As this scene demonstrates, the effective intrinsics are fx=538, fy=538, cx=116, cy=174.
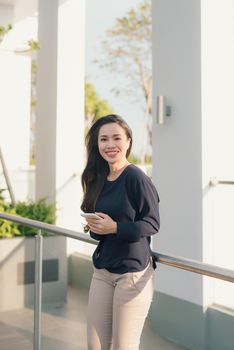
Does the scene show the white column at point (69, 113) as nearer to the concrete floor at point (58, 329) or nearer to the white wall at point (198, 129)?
the white wall at point (198, 129)

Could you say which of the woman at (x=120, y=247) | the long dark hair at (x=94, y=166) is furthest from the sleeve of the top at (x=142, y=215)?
the long dark hair at (x=94, y=166)

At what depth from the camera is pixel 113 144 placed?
2.12m

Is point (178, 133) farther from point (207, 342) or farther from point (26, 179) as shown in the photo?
point (26, 179)

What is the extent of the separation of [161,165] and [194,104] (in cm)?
62

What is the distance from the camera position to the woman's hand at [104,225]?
195 centimetres

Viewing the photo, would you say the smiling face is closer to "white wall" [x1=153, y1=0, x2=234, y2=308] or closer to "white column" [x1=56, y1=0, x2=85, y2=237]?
"white wall" [x1=153, y1=0, x2=234, y2=308]

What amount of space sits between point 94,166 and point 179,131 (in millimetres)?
1960

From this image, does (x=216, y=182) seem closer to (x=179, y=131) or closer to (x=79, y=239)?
(x=179, y=131)

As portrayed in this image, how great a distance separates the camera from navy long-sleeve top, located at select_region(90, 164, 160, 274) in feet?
6.43

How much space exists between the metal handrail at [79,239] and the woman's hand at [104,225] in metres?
0.19

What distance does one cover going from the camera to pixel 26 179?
6.59 meters

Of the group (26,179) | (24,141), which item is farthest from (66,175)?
(24,141)

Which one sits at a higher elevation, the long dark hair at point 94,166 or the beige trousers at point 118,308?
the long dark hair at point 94,166

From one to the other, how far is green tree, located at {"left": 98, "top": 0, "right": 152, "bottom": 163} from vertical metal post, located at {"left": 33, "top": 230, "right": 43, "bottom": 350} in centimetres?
2586
